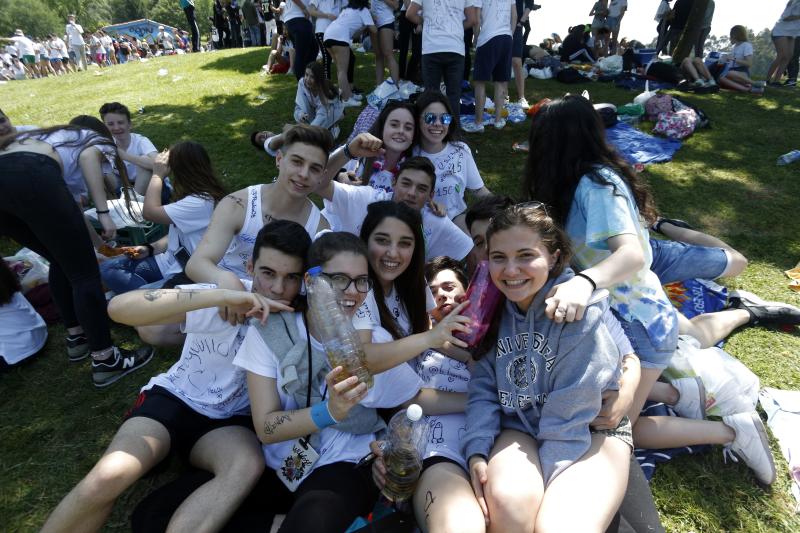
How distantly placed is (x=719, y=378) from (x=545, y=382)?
4.78ft

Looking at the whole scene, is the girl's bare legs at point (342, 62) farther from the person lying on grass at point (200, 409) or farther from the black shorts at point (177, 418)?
the black shorts at point (177, 418)

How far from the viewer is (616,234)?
6.98ft

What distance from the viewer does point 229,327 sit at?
2.40m

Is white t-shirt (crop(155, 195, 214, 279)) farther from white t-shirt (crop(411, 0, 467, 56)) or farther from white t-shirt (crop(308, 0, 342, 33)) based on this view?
white t-shirt (crop(308, 0, 342, 33))

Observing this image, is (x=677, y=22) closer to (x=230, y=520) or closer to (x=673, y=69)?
(x=673, y=69)

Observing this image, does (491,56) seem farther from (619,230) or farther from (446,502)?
(446,502)

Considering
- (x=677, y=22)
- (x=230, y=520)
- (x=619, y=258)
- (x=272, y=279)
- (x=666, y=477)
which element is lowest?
(x=666, y=477)

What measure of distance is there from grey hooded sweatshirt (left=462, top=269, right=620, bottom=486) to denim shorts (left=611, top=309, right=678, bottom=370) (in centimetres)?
38

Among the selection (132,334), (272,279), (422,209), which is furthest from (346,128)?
(272,279)

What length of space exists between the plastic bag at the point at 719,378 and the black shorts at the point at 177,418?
8.77ft

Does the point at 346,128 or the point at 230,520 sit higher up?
the point at 346,128

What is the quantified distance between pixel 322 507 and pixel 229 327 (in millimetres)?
1052

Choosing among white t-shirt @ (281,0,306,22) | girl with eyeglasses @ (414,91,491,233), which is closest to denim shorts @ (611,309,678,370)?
girl with eyeglasses @ (414,91,491,233)

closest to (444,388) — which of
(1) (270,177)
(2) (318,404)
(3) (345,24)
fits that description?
(2) (318,404)
